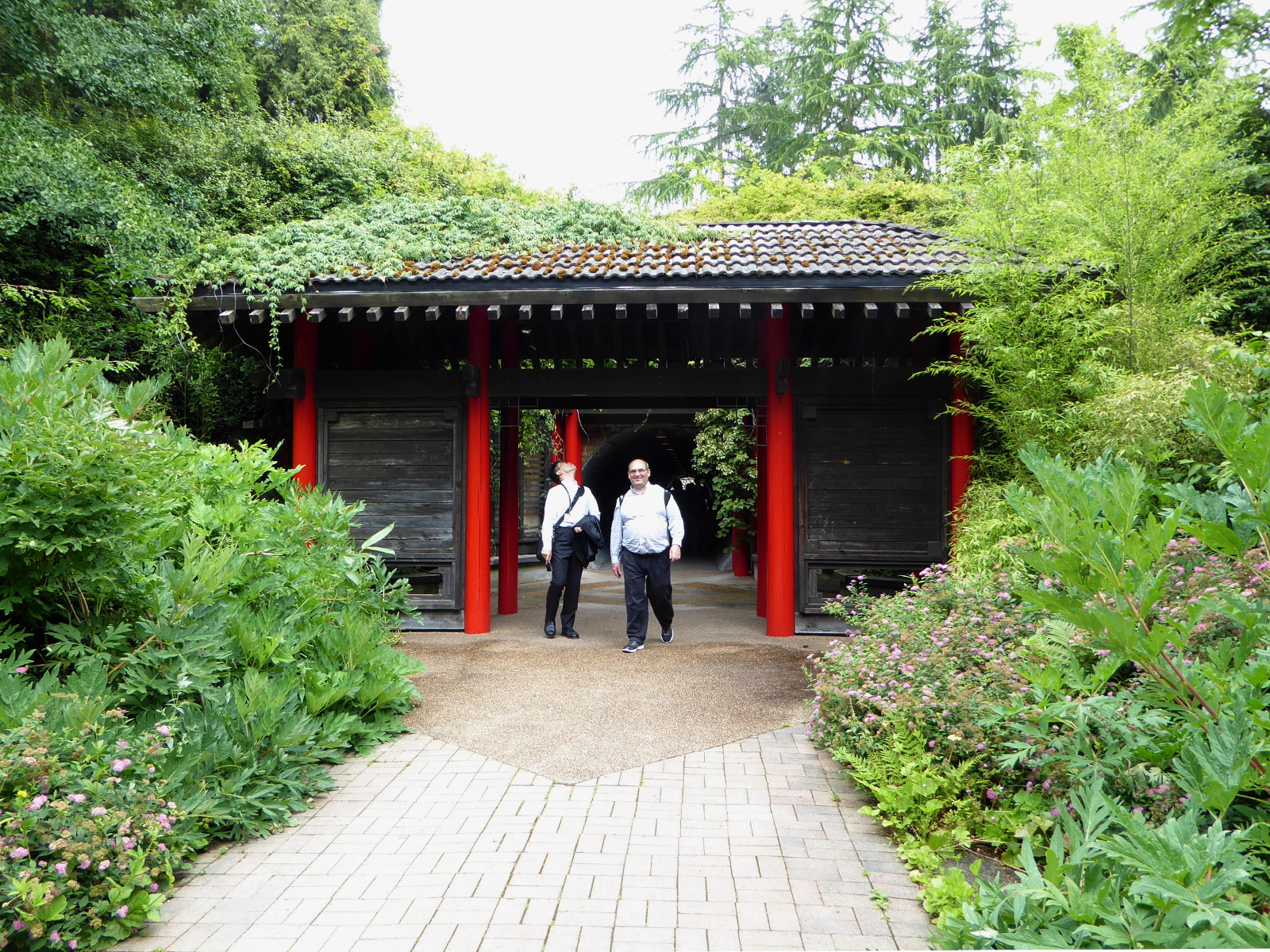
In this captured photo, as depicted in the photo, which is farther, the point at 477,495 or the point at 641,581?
the point at 477,495

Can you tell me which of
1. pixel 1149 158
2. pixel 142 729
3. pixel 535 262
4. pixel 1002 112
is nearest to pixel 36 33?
pixel 535 262

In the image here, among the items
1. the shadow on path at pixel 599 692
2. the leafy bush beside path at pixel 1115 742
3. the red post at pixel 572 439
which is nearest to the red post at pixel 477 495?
the shadow on path at pixel 599 692

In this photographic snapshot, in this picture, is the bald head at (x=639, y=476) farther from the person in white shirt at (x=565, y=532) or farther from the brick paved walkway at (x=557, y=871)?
the brick paved walkway at (x=557, y=871)

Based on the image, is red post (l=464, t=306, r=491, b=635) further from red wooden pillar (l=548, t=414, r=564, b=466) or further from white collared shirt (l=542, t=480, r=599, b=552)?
red wooden pillar (l=548, t=414, r=564, b=466)

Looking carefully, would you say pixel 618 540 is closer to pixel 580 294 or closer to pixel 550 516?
pixel 550 516

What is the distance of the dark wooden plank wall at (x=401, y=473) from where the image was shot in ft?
26.3

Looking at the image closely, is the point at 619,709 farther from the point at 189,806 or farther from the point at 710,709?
the point at 189,806

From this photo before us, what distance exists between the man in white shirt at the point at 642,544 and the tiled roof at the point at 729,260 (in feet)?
5.83

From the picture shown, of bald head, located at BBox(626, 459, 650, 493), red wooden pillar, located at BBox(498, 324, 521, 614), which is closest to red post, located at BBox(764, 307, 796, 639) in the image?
bald head, located at BBox(626, 459, 650, 493)

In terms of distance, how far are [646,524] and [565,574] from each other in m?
1.13

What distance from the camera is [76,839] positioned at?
2461mm

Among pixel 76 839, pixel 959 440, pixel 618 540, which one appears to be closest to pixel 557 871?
pixel 76 839

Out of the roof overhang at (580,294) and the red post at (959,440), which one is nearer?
the roof overhang at (580,294)

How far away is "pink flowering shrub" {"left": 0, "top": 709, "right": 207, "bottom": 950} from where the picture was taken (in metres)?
2.33
